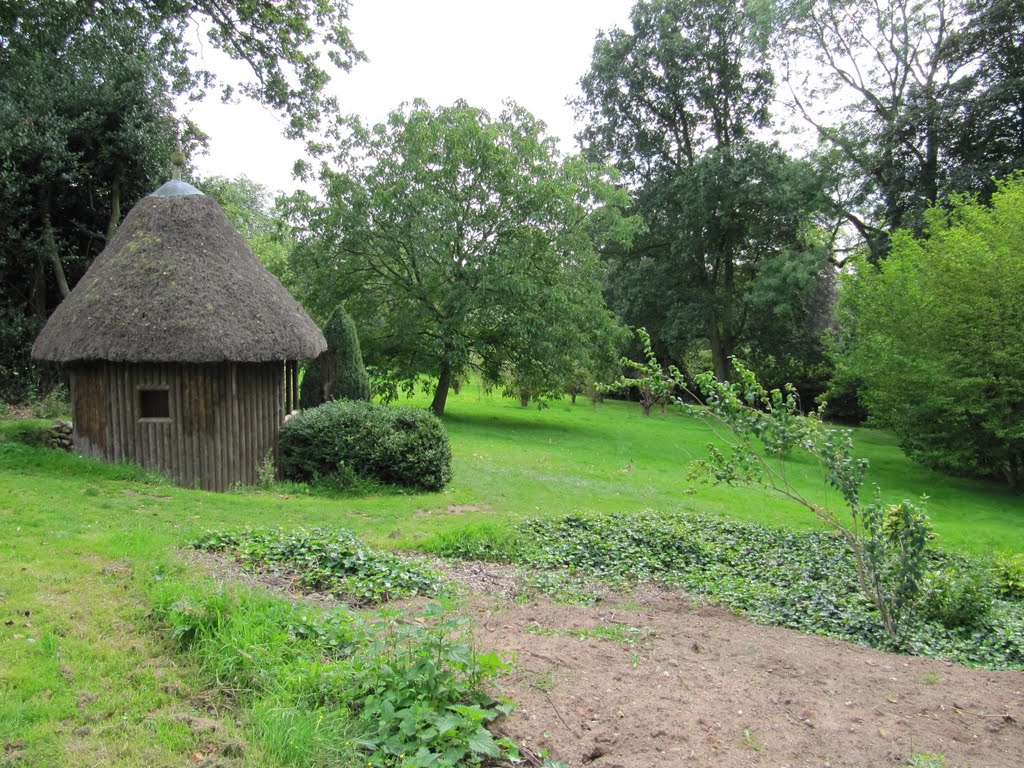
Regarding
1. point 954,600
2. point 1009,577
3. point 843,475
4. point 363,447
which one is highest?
point 843,475

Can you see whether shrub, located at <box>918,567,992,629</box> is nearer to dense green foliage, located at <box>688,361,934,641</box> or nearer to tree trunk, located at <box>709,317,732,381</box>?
dense green foliage, located at <box>688,361,934,641</box>

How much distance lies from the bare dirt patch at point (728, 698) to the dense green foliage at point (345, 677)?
0.35 metres

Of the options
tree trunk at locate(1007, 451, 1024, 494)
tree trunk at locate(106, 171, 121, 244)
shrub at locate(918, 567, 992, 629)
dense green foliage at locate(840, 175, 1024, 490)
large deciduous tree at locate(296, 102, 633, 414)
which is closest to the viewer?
shrub at locate(918, 567, 992, 629)

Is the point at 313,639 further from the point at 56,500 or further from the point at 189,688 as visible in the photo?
the point at 56,500

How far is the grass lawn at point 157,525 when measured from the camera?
3.93 metres

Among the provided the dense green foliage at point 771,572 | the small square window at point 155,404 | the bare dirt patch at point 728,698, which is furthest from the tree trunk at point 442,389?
the bare dirt patch at point 728,698

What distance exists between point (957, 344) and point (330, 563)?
19146 mm

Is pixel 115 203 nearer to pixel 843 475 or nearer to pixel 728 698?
pixel 843 475

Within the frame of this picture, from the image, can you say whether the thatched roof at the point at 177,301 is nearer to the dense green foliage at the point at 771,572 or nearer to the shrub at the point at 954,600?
the dense green foliage at the point at 771,572

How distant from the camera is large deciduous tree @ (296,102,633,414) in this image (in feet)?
79.2

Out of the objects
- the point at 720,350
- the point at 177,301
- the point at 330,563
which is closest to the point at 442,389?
the point at 177,301

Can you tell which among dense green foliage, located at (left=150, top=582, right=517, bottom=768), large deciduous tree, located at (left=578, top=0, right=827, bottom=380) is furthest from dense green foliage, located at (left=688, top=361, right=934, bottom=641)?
large deciduous tree, located at (left=578, top=0, right=827, bottom=380)

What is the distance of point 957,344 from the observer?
20.0m

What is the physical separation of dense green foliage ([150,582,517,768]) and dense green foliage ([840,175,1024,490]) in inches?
747
